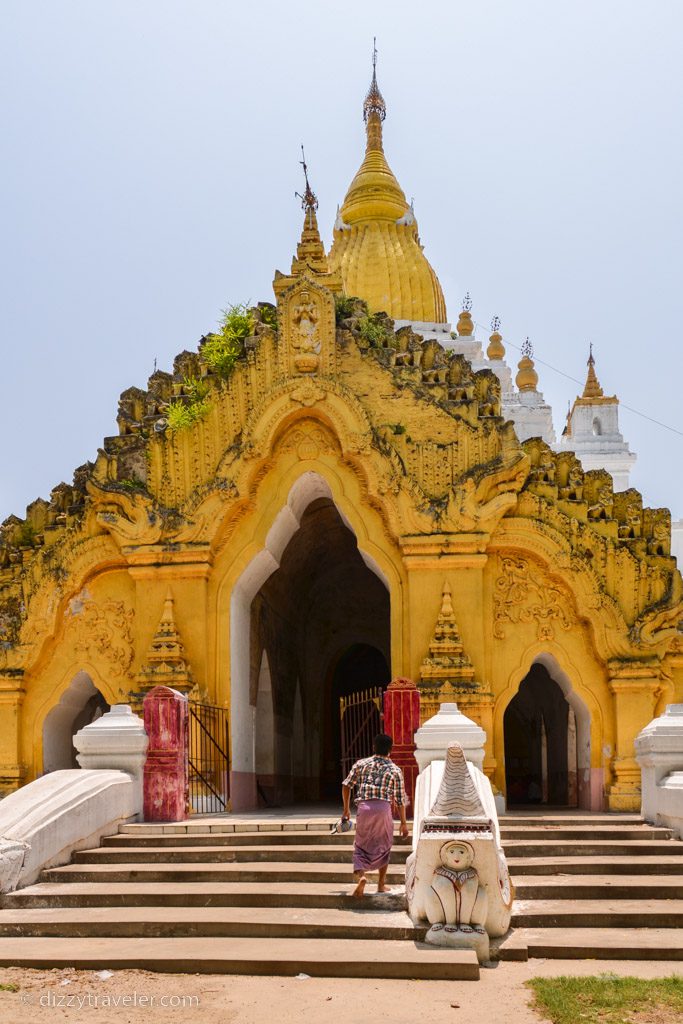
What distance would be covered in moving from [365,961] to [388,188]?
66.1ft

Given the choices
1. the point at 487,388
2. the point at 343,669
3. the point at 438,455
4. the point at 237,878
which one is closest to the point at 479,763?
the point at 237,878

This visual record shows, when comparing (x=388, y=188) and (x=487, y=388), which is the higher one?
(x=388, y=188)

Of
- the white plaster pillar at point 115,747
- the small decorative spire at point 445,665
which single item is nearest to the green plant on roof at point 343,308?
the small decorative spire at point 445,665

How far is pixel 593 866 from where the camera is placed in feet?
32.2

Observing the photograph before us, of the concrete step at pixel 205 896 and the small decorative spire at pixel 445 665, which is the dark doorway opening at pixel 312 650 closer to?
the small decorative spire at pixel 445 665

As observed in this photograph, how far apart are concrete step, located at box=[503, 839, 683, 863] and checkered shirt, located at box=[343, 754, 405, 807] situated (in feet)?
5.99

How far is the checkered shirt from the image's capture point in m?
8.88

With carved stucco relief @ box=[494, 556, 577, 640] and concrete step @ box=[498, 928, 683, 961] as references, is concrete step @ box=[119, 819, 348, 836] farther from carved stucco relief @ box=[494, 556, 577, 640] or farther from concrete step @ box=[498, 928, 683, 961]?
carved stucco relief @ box=[494, 556, 577, 640]

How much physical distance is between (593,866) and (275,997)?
3992mm

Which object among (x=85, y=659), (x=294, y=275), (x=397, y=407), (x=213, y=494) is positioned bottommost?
(x=85, y=659)

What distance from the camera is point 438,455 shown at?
48.4ft

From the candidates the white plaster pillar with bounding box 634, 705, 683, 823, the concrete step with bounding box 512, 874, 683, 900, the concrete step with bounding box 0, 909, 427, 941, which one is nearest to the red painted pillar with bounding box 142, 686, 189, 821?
the concrete step with bounding box 0, 909, 427, 941

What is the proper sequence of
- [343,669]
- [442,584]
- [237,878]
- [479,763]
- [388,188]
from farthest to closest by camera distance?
[388,188] < [343,669] < [442,584] < [479,763] < [237,878]

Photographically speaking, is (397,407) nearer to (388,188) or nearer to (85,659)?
(85,659)
